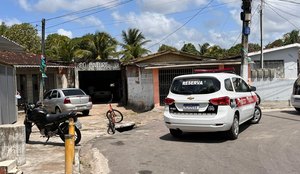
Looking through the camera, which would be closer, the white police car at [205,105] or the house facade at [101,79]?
the white police car at [205,105]

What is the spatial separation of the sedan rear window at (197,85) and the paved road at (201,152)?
1319 mm

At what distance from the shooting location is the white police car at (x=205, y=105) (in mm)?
9898

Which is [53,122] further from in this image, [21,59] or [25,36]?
[25,36]

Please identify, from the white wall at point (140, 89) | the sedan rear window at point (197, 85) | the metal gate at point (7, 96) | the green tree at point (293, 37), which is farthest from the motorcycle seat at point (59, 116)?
the green tree at point (293, 37)

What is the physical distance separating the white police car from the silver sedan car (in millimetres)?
10274

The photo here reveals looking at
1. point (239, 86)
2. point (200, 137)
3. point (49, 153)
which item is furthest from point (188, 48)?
point (49, 153)

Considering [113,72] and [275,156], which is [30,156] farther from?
[113,72]

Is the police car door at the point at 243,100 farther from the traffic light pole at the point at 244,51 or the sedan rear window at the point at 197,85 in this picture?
the traffic light pole at the point at 244,51

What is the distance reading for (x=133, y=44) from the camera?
4131 cm

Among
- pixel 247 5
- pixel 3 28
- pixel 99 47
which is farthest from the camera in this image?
pixel 3 28

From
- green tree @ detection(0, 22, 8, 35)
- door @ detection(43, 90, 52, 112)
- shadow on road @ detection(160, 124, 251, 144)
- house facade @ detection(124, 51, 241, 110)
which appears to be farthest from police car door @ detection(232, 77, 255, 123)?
green tree @ detection(0, 22, 8, 35)

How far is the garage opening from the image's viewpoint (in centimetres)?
3322

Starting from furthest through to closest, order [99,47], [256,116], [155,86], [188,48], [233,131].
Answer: [188,48]
[99,47]
[155,86]
[256,116]
[233,131]

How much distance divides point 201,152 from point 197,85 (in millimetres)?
2035
